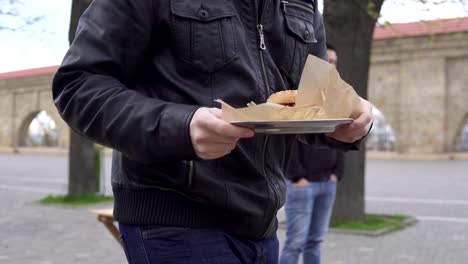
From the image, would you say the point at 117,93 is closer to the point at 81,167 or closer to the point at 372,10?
the point at 372,10

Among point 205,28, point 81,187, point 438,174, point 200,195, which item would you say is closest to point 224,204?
point 200,195

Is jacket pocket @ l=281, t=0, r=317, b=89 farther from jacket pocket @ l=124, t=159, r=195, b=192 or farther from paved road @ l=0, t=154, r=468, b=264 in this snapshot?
paved road @ l=0, t=154, r=468, b=264

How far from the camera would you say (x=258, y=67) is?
1.89 meters

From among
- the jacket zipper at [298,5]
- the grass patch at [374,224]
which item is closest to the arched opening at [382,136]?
the grass patch at [374,224]

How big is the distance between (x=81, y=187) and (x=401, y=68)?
2219cm

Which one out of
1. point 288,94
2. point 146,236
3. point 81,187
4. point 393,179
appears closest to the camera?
point 288,94

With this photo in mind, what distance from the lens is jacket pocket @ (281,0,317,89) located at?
6.68 feet

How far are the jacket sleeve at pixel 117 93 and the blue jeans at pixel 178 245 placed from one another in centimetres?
28

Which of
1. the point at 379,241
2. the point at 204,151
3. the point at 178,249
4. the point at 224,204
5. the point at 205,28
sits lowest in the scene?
the point at 379,241

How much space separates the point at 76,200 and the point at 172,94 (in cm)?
1175

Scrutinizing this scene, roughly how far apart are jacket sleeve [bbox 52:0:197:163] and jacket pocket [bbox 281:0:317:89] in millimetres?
476

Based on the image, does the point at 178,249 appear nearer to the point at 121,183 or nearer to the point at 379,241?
the point at 121,183

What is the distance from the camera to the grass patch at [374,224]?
30.2 feet

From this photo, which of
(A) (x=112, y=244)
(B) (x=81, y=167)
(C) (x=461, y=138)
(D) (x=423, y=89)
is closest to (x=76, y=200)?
(B) (x=81, y=167)
